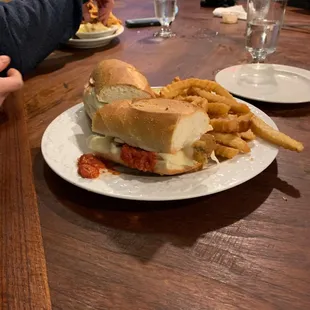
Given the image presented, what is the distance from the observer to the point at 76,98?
4.17ft

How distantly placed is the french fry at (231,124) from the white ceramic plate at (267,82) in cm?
30

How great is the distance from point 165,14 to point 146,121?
4.38ft

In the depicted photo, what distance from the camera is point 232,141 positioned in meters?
0.84

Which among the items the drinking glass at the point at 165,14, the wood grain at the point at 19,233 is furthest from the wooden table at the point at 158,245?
the drinking glass at the point at 165,14

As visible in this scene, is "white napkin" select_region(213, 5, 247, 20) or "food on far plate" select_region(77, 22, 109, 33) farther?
"white napkin" select_region(213, 5, 247, 20)

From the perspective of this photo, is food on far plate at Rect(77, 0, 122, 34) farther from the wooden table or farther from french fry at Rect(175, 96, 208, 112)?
french fry at Rect(175, 96, 208, 112)

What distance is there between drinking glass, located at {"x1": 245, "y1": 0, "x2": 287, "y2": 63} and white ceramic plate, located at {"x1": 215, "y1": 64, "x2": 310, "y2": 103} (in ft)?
0.67

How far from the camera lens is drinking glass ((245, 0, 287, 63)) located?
1564 millimetres

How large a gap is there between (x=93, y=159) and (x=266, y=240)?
1.21 feet

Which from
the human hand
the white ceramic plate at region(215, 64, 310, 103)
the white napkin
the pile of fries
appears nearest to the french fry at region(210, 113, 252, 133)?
the pile of fries

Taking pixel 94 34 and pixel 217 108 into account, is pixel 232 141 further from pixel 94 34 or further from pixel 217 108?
pixel 94 34

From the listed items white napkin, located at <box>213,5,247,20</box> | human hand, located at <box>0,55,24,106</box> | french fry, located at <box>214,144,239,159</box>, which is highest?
french fry, located at <box>214,144,239,159</box>

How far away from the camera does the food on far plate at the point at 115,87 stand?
96cm

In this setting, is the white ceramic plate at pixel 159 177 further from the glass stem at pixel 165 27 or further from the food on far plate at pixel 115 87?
the glass stem at pixel 165 27
